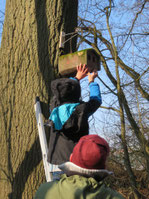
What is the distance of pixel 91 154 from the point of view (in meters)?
1.52

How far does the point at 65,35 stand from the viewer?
3092mm

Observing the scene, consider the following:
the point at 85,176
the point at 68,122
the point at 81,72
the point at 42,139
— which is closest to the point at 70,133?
the point at 68,122

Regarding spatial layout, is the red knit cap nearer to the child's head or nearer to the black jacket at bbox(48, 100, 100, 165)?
the black jacket at bbox(48, 100, 100, 165)

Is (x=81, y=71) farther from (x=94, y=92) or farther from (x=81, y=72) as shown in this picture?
(x=94, y=92)

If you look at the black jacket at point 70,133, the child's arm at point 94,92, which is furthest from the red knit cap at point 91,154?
the child's arm at point 94,92

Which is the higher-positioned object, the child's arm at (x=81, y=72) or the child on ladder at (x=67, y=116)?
the child's arm at (x=81, y=72)

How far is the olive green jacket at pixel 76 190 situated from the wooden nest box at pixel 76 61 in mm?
1472

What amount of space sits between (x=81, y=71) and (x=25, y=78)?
676mm

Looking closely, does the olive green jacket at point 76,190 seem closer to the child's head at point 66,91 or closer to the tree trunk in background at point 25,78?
the child's head at point 66,91

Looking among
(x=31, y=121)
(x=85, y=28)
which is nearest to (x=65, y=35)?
(x=31, y=121)

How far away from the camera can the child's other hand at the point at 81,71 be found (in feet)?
8.74

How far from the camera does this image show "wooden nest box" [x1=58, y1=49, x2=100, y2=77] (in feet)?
9.03

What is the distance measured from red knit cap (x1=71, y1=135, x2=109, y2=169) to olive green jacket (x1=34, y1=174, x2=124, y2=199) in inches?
3.4

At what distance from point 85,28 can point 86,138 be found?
5014 millimetres
